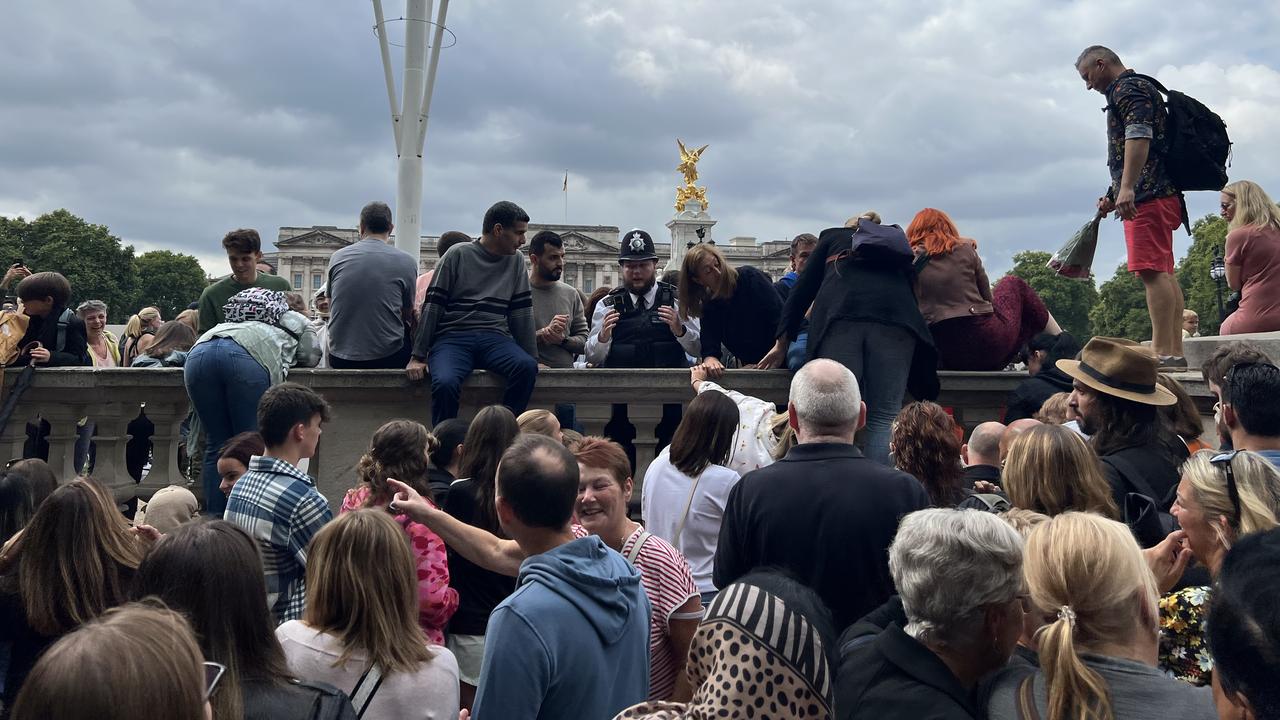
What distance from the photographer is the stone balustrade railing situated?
738 cm

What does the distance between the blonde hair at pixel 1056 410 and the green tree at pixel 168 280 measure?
341 feet

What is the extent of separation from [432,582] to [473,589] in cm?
28

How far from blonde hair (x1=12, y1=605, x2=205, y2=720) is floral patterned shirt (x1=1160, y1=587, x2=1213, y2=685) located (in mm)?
2610

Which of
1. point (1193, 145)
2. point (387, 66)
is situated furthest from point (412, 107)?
point (1193, 145)

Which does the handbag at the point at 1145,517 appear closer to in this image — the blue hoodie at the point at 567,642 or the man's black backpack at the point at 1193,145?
the blue hoodie at the point at 567,642

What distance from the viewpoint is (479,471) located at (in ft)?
A: 15.1

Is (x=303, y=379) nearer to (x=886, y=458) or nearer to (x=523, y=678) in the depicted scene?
(x=886, y=458)

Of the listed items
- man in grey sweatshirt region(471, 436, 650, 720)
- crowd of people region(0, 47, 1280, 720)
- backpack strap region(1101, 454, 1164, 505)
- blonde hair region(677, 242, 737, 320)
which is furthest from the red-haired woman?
man in grey sweatshirt region(471, 436, 650, 720)

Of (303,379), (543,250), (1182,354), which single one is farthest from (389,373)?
(1182,354)

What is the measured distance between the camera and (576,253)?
116875 mm

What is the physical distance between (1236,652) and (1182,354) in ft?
19.7

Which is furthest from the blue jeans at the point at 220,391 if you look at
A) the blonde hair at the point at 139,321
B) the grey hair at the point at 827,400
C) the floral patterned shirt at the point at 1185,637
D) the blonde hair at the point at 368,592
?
the floral patterned shirt at the point at 1185,637

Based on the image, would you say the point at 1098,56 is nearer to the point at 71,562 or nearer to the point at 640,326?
the point at 640,326

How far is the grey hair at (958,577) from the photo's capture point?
104 inches
